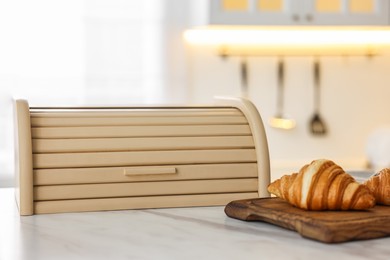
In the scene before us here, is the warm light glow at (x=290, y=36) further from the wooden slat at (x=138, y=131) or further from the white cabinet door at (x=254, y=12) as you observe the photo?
the wooden slat at (x=138, y=131)

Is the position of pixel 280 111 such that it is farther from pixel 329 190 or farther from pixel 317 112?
pixel 329 190

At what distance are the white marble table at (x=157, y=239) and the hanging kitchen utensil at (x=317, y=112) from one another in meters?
2.53

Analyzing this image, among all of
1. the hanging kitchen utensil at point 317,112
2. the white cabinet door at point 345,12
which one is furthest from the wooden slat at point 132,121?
the hanging kitchen utensil at point 317,112

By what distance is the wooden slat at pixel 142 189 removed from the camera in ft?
3.81

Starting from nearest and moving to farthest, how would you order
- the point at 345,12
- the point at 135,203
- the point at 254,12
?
1. the point at 135,203
2. the point at 254,12
3. the point at 345,12

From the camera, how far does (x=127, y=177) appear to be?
119cm

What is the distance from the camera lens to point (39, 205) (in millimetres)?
1153

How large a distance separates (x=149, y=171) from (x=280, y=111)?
7.95ft

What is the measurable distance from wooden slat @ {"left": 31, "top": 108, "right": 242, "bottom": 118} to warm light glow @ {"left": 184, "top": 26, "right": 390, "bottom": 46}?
204 cm

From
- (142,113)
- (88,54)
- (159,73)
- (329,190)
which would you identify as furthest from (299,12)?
(329,190)

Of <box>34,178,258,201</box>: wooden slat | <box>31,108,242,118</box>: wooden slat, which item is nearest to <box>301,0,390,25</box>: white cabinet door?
<box>31,108,242,118</box>: wooden slat

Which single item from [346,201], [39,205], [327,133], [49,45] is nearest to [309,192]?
[346,201]

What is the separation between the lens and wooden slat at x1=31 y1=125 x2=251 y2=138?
3.90 feet

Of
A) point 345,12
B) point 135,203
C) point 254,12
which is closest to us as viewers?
point 135,203
